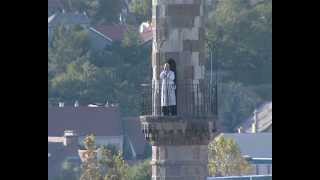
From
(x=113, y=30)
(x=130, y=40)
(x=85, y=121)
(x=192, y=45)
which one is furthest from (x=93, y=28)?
(x=192, y=45)

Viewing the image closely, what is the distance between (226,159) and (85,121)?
12062 mm

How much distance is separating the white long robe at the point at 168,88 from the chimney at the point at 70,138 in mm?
35369

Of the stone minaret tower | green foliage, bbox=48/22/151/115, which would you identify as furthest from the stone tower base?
green foliage, bbox=48/22/151/115

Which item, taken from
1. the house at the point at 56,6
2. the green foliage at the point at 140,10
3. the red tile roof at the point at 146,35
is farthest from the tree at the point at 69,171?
the house at the point at 56,6

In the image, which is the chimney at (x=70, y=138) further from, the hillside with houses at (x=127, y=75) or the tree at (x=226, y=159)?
the tree at (x=226, y=159)

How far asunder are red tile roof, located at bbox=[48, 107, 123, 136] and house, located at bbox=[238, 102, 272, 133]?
151 inches

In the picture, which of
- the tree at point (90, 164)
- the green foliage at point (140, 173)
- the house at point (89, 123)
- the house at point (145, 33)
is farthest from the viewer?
the house at point (145, 33)

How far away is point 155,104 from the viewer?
15.6 m

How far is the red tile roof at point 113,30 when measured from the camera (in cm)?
6353

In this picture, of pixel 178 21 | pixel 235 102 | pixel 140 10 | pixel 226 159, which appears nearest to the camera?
pixel 178 21

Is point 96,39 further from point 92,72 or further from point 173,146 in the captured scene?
point 173,146

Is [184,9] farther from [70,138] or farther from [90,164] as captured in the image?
[70,138]

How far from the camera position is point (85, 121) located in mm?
54031
